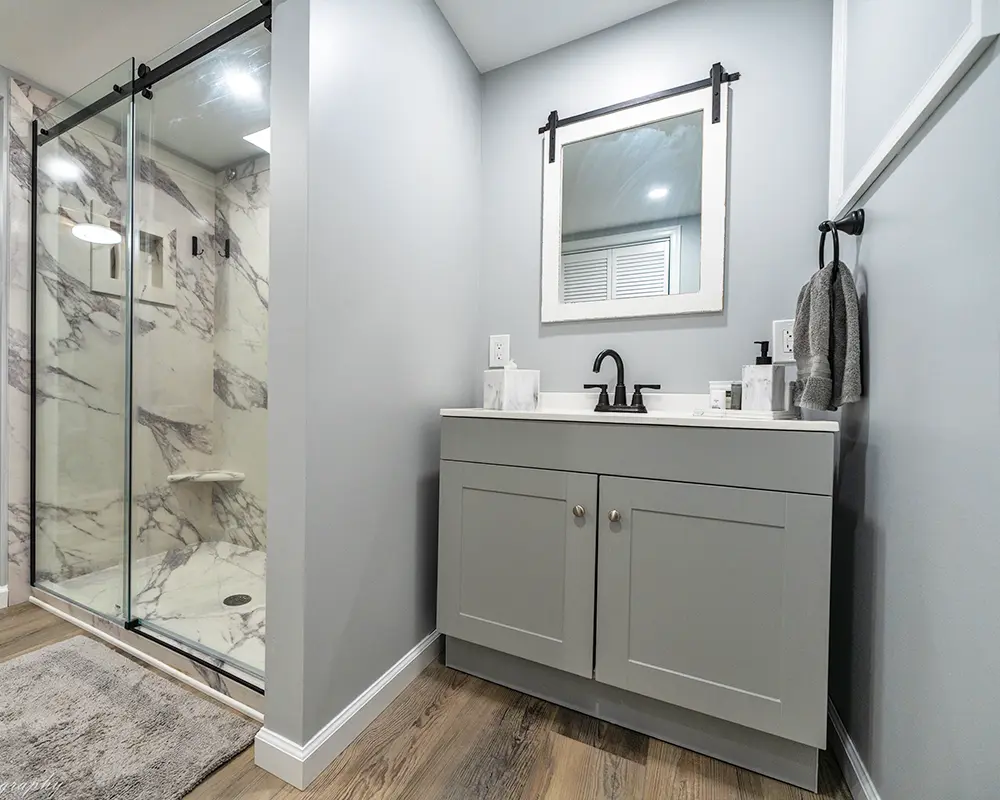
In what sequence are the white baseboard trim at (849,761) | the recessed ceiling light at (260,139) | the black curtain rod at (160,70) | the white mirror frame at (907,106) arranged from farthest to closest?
1. the recessed ceiling light at (260,139)
2. the black curtain rod at (160,70)
3. the white baseboard trim at (849,761)
4. the white mirror frame at (907,106)

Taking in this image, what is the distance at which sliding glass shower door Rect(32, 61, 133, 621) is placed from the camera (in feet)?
6.47

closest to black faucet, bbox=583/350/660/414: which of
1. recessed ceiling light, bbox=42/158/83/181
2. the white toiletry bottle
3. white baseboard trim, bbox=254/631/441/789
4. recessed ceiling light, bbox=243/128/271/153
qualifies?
the white toiletry bottle

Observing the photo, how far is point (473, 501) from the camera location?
1.46 metres

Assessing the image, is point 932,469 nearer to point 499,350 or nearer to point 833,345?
point 833,345

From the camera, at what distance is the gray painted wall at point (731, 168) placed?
4.66 feet

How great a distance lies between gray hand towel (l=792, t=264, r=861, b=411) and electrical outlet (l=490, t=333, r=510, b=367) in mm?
1029

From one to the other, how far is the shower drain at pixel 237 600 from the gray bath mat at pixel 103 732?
378mm

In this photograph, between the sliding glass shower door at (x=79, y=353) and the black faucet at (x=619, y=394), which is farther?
the sliding glass shower door at (x=79, y=353)

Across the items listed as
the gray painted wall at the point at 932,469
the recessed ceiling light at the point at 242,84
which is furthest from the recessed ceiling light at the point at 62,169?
the gray painted wall at the point at 932,469

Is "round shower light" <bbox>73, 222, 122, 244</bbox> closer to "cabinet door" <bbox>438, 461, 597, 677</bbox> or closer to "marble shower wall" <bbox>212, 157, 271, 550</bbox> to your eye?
"marble shower wall" <bbox>212, 157, 271, 550</bbox>

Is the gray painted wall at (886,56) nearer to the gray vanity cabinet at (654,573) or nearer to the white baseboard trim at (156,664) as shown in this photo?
the gray vanity cabinet at (654,573)

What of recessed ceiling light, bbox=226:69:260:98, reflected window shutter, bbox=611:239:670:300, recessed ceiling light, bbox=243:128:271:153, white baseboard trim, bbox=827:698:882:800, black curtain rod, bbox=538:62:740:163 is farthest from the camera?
recessed ceiling light, bbox=243:128:271:153

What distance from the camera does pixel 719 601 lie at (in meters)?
1.13

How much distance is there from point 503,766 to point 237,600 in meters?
1.40
